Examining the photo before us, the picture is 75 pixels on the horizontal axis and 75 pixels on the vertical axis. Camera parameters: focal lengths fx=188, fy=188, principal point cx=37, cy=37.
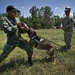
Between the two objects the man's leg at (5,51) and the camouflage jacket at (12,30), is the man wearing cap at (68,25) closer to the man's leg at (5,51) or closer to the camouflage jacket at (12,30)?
the camouflage jacket at (12,30)

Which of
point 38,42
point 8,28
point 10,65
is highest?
point 8,28

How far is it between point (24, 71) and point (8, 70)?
52 cm

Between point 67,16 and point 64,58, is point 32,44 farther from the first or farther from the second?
point 67,16

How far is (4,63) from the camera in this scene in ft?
21.8

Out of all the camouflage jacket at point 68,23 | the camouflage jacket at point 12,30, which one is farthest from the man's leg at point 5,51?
the camouflage jacket at point 68,23

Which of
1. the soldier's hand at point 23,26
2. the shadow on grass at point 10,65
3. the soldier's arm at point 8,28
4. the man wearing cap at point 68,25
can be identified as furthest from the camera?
the man wearing cap at point 68,25

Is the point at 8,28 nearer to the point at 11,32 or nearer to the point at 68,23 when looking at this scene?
the point at 11,32

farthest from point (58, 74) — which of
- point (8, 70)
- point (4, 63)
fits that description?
point (4, 63)

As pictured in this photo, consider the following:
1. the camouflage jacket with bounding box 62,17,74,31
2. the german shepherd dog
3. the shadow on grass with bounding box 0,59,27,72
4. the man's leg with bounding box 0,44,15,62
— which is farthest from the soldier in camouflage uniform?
the camouflage jacket with bounding box 62,17,74,31

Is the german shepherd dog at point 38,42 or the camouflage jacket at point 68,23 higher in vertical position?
the camouflage jacket at point 68,23

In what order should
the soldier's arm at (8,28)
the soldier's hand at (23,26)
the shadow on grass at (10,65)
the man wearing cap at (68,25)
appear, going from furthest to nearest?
1. the man wearing cap at (68,25)
2. the shadow on grass at (10,65)
3. the soldier's hand at (23,26)
4. the soldier's arm at (8,28)

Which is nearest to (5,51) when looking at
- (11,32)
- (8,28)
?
(11,32)

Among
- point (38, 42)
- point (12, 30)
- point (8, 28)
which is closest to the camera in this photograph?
point (8, 28)

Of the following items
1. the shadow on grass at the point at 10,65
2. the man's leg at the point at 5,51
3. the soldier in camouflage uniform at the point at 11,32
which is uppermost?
the soldier in camouflage uniform at the point at 11,32
